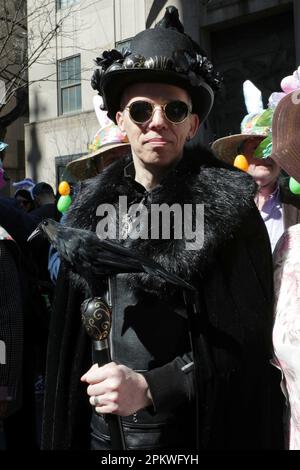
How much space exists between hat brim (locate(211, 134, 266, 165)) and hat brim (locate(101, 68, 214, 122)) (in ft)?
5.70

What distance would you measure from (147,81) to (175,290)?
0.72 metres

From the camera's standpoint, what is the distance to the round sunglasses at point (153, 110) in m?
1.77

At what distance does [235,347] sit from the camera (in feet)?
5.35

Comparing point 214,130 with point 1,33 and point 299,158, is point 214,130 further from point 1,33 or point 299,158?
point 299,158

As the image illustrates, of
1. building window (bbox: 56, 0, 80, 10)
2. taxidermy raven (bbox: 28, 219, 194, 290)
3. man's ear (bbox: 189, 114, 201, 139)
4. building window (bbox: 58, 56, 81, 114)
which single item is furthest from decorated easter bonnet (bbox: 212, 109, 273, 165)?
building window (bbox: 56, 0, 80, 10)

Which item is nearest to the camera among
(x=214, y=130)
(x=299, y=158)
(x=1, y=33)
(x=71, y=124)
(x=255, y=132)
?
(x=299, y=158)

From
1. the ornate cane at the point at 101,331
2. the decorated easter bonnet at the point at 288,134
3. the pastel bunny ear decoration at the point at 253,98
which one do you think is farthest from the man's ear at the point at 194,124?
the pastel bunny ear decoration at the point at 253,98

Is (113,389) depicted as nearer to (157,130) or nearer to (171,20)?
(157,130)

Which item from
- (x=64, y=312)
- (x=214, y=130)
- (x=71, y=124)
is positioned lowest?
(x=64, y=312)

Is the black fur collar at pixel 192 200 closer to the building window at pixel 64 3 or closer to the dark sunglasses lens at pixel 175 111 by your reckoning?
the dark sunglasses lens at pixel 175 111

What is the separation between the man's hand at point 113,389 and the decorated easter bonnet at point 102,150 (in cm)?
208

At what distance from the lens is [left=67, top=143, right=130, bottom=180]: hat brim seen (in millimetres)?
3480

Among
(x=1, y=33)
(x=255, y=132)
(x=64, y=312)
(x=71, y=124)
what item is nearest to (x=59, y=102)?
(x=71, y=124)
